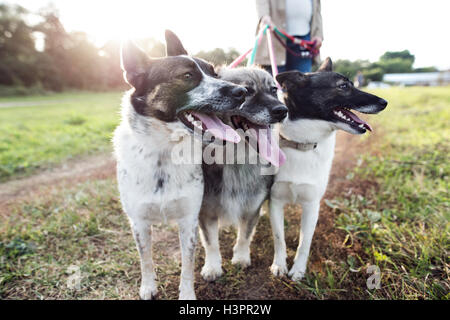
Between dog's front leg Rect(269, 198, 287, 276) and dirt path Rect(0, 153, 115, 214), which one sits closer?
dog's front leg Rect(269, 198, 287, 276)

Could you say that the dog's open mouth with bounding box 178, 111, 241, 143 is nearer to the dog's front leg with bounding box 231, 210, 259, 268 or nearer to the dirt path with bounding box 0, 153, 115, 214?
the dog's front leg with bounding box 231, 210, 259, 268

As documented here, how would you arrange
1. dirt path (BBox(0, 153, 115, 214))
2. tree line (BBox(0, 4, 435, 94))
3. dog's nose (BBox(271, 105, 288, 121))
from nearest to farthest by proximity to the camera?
dog's nose (BBox(271, 105, 288, 121))
dirt path (BBox(0, 153, 115, 214))
tree line (BBox(0, 4, 435, 94))

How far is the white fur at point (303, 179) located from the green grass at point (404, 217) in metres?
0.55

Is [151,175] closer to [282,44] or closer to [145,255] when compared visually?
[145,255]

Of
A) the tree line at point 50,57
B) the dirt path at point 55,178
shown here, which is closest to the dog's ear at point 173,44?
the dirt path at point 55,178

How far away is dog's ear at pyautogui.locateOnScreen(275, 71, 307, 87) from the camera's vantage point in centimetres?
233

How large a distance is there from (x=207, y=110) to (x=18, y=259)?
7.57 feet

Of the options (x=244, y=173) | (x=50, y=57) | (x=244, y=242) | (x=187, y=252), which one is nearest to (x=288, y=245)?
(x=244, y=242)

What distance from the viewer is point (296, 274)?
2.35 metres

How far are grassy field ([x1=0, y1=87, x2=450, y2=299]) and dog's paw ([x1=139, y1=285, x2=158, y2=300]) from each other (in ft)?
0.23

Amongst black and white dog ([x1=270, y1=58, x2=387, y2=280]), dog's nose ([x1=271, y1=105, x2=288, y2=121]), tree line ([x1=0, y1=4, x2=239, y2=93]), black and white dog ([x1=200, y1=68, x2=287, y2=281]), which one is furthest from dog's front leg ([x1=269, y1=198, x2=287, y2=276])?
tree line ([x1=0, y1=4, x2=239, y2=93])

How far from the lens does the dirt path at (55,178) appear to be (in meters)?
3.98
